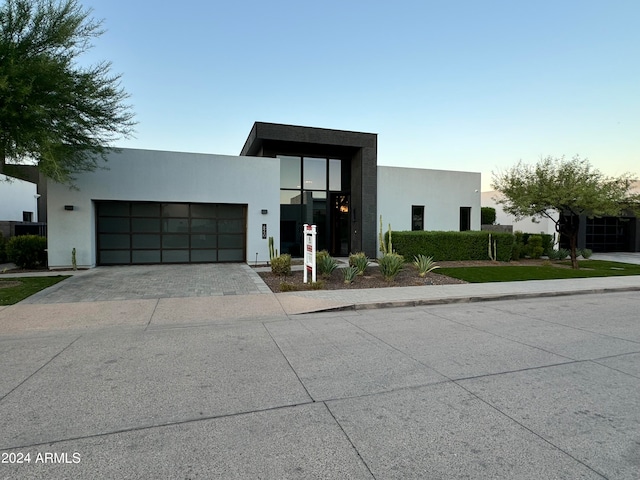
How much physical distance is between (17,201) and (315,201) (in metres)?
21.9

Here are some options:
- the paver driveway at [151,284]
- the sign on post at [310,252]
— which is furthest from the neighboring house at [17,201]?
the sign on post at [310,252]

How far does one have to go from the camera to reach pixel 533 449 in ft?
8.91

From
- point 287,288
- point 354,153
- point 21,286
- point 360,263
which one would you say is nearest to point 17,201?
point 21,286

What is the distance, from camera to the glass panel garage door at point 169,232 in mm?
14750

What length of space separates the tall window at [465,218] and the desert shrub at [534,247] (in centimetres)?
309

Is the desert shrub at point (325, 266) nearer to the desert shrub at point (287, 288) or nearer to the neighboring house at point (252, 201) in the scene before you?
the desert shrub at point (287, 288)

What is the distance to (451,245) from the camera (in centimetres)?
1636

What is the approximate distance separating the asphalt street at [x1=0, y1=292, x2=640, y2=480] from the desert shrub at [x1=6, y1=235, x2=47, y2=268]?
9.63m

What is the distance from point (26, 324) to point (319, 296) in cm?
575

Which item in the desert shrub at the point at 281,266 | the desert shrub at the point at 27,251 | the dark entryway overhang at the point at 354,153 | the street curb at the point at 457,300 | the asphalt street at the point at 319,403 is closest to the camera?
the asphalt street at the point at 319,403

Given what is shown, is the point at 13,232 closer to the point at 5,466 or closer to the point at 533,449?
the point at 5,466

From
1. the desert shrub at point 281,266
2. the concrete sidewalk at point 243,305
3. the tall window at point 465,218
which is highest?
the tall window at point 465,218

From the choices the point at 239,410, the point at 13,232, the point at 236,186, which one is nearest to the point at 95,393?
the point at 239,410

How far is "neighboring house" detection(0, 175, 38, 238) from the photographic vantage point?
22.9 meters
